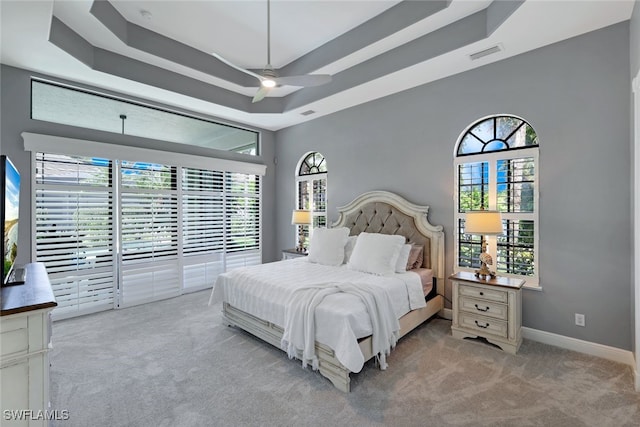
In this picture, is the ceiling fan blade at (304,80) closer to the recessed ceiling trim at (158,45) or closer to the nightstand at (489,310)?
the recessed ceiling trim at (158,45)

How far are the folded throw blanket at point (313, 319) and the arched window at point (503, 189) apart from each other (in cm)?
160

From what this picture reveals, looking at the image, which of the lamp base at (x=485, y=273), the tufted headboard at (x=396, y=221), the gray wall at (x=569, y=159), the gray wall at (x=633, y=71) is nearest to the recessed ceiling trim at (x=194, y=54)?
the gray wall at (x=569, y=159)

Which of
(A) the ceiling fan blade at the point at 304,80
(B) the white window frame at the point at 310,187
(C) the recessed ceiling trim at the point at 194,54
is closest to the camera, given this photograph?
(A) the ceiling fan blade at the point at 304,80

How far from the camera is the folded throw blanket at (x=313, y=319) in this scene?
2559mm

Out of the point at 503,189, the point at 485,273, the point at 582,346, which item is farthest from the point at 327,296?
the point at 582,346

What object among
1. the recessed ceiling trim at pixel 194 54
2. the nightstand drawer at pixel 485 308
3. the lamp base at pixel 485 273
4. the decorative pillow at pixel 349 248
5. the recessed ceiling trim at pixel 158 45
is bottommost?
the nightstand drawer at pixel 485 308

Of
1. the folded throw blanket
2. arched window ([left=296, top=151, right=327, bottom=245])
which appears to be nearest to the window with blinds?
arched window ([left=296, top=151, right=327, bottom=245])

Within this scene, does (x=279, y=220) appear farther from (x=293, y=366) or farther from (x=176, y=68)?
(x=293, y=366)

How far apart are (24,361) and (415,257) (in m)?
3.58

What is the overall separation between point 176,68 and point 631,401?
5845 millimetres

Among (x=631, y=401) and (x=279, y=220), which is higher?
(x=279, y=220)

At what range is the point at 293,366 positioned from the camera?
2758 millimetres

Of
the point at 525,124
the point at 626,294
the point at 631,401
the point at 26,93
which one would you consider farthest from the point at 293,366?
the point at 26,93

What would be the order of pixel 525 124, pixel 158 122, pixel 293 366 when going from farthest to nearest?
pixel 158 122, pixel 525 124, pixel 293 366
